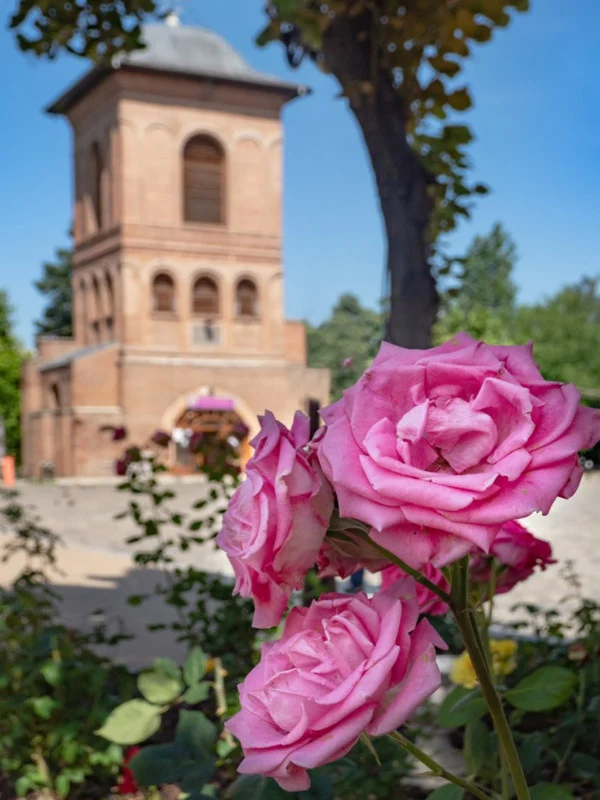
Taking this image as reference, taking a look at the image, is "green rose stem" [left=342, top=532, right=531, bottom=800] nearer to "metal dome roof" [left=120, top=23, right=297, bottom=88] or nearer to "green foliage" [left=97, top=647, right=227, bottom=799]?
"green foliage" [left=97, top=647, right=227, bottom=799]

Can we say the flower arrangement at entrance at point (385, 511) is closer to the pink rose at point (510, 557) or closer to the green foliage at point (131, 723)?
the pink rose at point (510, 557)

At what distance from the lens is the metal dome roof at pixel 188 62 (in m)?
30.0

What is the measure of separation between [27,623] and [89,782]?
666 millimetres

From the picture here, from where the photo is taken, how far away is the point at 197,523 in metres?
3.37

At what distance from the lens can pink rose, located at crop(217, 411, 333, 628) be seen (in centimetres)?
81

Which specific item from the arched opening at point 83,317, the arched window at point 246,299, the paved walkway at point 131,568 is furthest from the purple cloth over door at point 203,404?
the paved walkway at point 131,568

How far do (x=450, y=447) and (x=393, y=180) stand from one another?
3.00m

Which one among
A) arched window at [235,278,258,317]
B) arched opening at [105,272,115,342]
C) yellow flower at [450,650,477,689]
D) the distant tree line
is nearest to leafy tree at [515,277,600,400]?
the distant tree line

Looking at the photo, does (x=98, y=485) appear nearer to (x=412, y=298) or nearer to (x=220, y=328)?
(x=220, y=328)

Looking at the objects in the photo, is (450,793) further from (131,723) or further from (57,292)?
(57,292)

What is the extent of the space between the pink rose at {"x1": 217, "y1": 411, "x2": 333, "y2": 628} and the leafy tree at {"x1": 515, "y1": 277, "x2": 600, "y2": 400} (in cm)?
3539

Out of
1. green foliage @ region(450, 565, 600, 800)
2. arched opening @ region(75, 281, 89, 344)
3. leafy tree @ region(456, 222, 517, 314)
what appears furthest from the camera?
leafy tree @ region(456, 222, 517, 314)

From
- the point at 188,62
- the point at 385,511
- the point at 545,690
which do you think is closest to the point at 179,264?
the point at 188,62

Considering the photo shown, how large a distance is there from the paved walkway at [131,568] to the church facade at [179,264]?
1183cm
